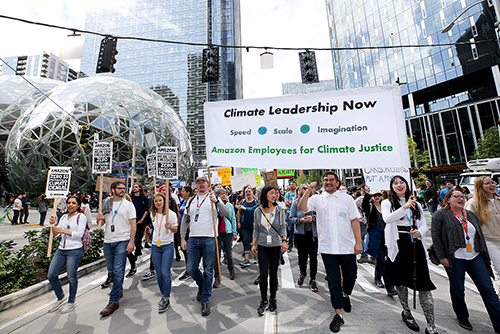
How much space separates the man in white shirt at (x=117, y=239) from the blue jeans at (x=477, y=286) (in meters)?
4.98

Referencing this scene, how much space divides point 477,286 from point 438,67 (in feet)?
150

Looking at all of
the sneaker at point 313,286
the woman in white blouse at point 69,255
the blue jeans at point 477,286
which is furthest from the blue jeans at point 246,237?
the blue jeans at point 477,286

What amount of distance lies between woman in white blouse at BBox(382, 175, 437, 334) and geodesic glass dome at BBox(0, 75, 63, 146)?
39.2 meters

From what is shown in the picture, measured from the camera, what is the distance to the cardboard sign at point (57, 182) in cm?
577

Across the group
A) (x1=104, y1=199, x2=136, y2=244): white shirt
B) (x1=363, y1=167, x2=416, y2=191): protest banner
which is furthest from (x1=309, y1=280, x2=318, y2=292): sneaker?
(x1=104, y1=199, x2=136, y2=244): white shirt

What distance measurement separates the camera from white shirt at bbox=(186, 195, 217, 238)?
4.25 m

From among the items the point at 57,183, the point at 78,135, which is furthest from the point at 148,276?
the point at 78,135

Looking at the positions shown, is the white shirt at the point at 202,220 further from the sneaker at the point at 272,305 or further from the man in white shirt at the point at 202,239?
the sneaker at the point at 272,305

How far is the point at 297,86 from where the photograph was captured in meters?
159

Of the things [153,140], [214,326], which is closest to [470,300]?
[214,326]

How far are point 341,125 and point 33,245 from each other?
24.6 feet

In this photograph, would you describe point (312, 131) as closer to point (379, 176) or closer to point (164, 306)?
point (379, 176)

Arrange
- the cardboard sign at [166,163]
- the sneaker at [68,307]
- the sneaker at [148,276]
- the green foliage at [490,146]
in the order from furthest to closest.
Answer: the green foliage at [490,146]
the cardboard sign at [166,163]
the sneaker at [148,276]
the sneaker at [68,307]

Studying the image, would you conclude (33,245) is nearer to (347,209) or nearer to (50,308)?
(50,308)
